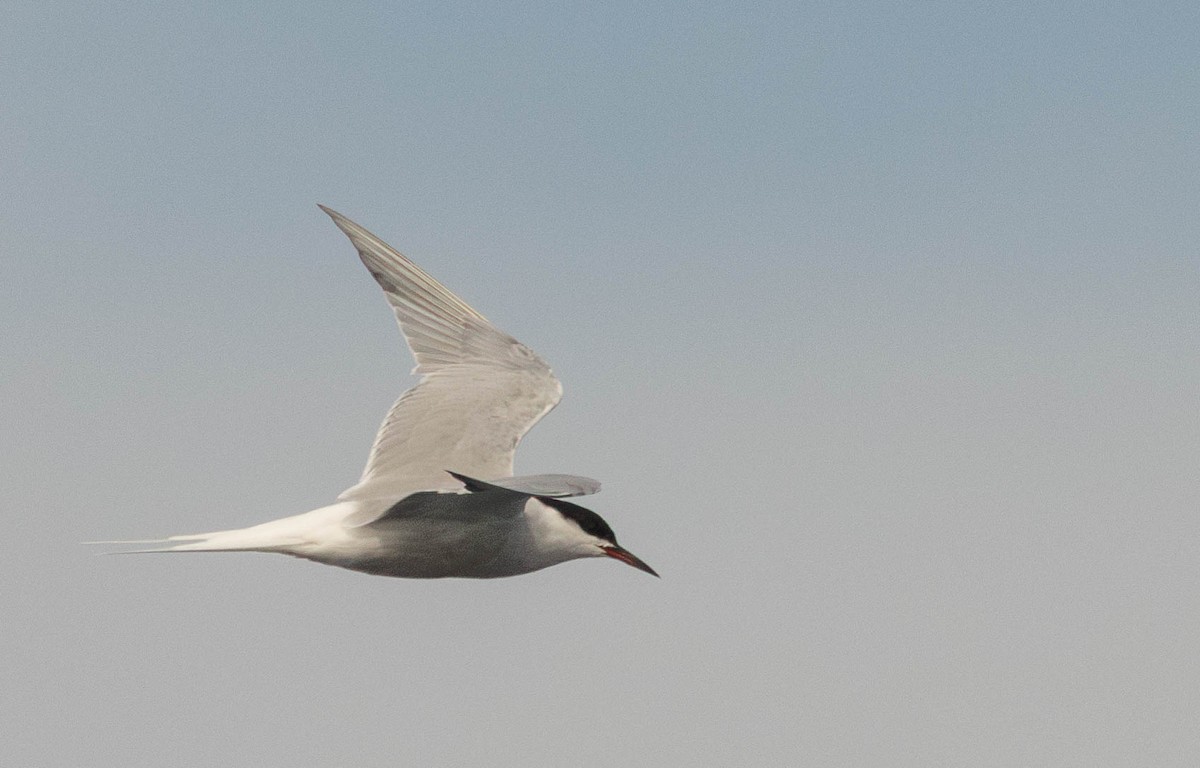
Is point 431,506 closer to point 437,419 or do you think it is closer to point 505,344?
point 437,419

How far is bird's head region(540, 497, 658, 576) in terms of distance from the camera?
10625 millimetres

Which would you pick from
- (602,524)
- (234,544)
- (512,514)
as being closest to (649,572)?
(602,524)

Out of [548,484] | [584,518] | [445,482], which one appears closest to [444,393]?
[445,482]

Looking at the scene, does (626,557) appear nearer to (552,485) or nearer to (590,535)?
(590,535)

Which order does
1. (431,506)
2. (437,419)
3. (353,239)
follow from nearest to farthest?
(431,506) → (437,419) → (353,239)

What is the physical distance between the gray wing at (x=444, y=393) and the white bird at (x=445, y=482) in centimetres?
1

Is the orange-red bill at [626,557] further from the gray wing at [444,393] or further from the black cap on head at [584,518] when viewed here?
the gray wing at [444,393]

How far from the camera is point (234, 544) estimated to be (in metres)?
10.0

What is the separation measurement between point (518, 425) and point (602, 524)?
52.1 inches

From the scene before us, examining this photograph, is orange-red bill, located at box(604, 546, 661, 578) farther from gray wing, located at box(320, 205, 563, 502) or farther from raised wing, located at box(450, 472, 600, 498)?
raised wing, located at box(450, 472, 600, 498)

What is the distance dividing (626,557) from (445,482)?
152cm

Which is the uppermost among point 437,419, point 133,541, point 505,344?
point 505,344

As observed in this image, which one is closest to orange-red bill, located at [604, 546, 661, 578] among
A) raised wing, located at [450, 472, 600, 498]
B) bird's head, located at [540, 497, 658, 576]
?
bird's head, located at [540, 497, 658, 576]

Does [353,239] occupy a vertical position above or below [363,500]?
above
